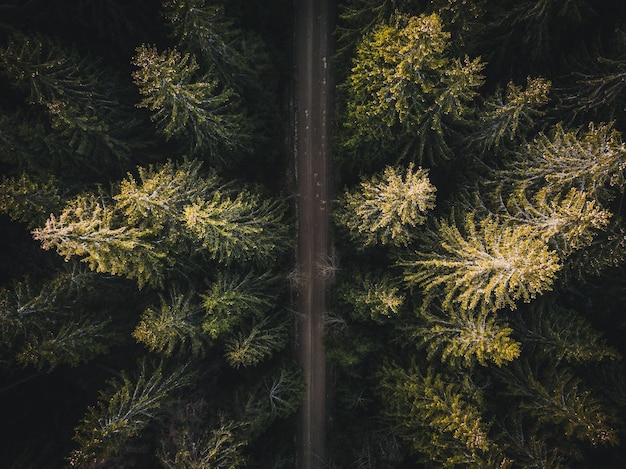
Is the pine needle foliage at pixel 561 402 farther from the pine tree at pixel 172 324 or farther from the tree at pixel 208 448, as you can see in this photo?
the pine tree at pixel 172 324

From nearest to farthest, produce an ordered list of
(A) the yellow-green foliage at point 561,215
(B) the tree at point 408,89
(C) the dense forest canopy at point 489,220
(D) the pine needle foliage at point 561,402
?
(A) the yellow-green foliage at point 561,215
(B) the tree at point 408,89
(C) the dense forest canopy at point 489,220
(D) the pine needle foliage at point 561,402

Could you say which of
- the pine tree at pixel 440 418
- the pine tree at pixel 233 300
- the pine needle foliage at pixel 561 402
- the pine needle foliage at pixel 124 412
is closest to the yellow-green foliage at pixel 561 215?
the pine needle foliage at pixel 561 402

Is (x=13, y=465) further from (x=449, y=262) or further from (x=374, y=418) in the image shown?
(x=449, y=262)

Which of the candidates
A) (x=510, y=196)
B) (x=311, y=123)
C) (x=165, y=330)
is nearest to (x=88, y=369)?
(x=165, y=330)

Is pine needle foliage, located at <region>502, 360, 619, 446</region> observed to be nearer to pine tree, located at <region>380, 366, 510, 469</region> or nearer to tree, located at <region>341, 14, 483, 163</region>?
pine tree, located at <region>380, 366, 510, 469</region>

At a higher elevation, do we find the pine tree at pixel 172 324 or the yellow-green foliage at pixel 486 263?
the pine tree at pixel 172 324

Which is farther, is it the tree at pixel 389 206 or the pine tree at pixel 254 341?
the pine tree at pixel 254 341

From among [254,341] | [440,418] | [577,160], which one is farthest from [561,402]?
[254,341]
